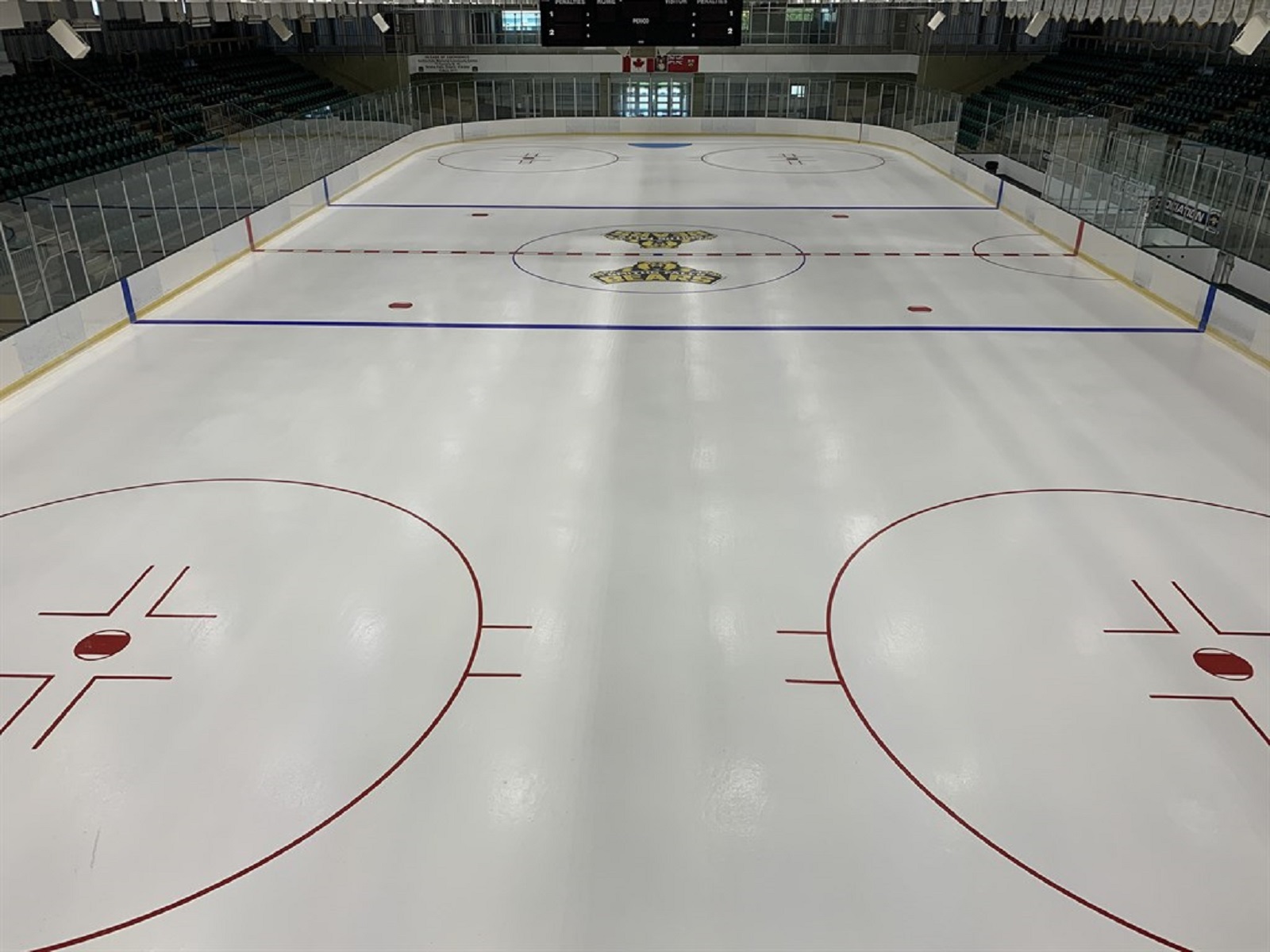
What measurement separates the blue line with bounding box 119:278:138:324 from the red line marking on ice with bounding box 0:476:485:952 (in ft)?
12.4

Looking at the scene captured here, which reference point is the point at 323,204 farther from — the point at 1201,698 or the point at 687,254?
the point at 1201,698

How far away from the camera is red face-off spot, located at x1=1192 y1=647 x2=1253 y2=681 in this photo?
13.0 ft

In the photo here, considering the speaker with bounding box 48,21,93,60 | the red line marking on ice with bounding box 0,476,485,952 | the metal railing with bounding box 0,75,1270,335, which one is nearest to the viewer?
the red line marking on ice with bounding box 0,476,485,952

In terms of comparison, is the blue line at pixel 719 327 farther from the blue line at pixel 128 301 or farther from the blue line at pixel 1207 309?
the blue line at pixel 128 301

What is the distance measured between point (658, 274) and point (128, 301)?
5.23 m

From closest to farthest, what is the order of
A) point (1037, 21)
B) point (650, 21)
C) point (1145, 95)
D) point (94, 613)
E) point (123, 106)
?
point (94, 613) < point (650, 21) < point (1037, 21) < point (123, 106) < point (1145, 95)

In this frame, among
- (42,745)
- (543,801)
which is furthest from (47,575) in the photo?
(543,801)

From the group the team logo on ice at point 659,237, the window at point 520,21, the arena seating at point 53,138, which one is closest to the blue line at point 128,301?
the arena seating at point 53,138

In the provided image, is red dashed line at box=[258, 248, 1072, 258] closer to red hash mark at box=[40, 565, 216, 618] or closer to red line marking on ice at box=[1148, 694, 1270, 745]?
red hash mark at box=[40, 565, 216, 618]

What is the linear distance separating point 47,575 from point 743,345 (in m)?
5.38

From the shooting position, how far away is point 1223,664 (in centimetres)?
403

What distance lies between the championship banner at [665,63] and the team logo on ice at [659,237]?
628 inches

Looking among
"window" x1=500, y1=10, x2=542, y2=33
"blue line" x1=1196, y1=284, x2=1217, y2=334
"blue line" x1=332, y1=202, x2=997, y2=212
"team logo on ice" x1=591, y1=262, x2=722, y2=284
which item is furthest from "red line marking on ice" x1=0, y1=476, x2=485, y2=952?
"window" x1=500, y1=10, x2=542, y2=33

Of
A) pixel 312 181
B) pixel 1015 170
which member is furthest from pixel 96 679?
pixel 1015 170
